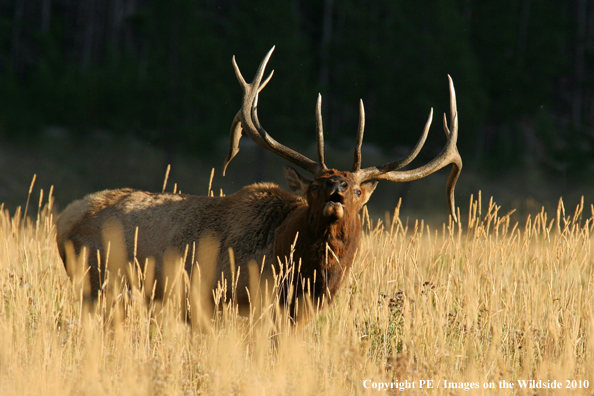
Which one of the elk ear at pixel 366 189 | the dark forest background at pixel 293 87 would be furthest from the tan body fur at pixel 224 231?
the dark forest background at pixel 293 87

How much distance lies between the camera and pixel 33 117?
2416cm

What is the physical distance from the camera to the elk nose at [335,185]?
456cm

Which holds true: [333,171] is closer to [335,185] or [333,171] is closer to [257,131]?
[335,185]

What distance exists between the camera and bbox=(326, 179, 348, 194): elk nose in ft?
15.0

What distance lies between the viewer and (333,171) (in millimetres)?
5027

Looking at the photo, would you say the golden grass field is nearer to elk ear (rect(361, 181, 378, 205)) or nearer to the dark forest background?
elk ear (rect(361, 181, 378, 205))

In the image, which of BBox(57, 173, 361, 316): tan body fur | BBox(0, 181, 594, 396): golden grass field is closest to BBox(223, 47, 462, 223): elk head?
BBox(57, 173, 361, 316): tan body fur

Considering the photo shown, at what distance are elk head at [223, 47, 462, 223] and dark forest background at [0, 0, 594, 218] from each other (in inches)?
630

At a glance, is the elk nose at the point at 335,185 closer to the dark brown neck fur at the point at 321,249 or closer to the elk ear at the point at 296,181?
the dark brown neck fur at the point at 321,249

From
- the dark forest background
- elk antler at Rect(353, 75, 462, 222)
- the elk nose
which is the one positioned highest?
the dark forest background

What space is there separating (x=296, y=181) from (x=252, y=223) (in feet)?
1.78

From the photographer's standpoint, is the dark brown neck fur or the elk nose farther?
the dark brown neck fur

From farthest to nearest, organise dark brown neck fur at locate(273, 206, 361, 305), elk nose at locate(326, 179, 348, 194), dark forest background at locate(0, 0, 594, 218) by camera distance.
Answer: dark forest background at locate(0, 0, 594, 218), dark brown neck fur at locate(273, 206, 361, 305), elk nose at locate(326, 179, 348, 194)

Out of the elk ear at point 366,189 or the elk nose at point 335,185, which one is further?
the elk ear at point 366,189
